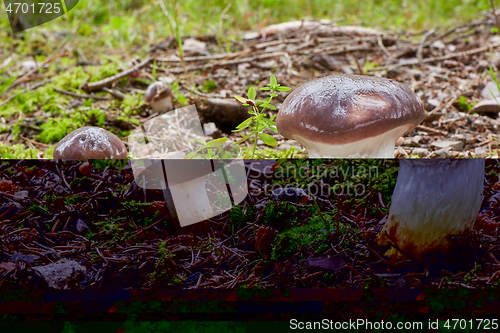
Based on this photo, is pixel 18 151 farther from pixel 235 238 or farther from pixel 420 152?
pixel 420 152

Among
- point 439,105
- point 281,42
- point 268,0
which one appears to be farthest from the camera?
point 268,0

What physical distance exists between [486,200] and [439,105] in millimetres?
2055

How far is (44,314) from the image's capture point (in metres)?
1.20

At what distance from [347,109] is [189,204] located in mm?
626

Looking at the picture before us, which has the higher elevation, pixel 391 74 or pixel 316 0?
pixel 316 0

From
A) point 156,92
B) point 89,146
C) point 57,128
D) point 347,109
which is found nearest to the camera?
point 347,109

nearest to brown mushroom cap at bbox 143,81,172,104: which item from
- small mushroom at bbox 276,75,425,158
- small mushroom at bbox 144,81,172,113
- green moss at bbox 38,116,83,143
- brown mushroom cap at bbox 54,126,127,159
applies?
small mushroom at bbox 144,81,172,113

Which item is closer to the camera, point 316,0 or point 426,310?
point 426,310

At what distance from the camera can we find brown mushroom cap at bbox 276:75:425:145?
51.9 inches

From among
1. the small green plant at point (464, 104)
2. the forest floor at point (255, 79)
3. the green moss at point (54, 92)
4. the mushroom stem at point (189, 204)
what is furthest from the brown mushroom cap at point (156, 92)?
the small green plant at point (464, 104)

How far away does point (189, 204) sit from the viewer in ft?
4.05

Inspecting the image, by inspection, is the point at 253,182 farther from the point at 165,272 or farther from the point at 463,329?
the point at 463,329

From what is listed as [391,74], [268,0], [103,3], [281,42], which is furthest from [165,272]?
[103,3]

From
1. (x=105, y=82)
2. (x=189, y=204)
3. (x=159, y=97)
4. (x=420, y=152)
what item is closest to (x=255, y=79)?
(x=159, y=97)
